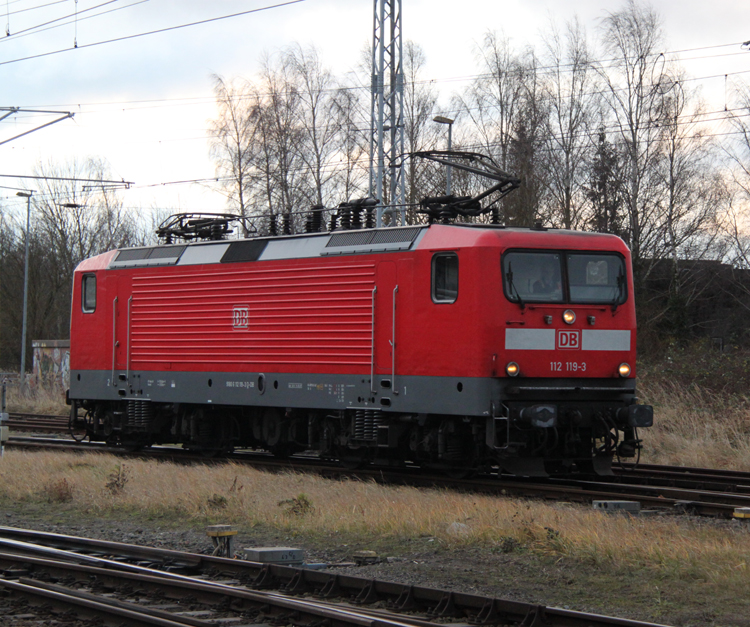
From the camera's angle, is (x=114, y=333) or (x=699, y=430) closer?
(x=114, y=333)

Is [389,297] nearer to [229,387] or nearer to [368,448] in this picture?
[368,448]

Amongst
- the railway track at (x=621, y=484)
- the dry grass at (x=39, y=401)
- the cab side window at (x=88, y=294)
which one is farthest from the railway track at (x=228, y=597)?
the dry grass at (x=39, y=401)

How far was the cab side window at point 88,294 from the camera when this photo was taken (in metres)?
17.9

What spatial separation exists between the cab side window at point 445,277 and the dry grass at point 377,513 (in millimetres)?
2440

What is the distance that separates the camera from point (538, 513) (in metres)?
9.76

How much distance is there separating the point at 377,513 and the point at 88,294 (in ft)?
32.2

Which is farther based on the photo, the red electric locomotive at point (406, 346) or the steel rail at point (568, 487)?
the red electric locomotive at point (406, 346)

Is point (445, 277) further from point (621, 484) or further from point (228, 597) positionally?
point (228, 597)

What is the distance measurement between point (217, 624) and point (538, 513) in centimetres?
447

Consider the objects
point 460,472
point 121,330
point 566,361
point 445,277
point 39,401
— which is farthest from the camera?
point 39,401

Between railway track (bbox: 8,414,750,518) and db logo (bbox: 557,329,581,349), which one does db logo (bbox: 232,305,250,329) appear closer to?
railway track (bbox: 8,414,750,518)

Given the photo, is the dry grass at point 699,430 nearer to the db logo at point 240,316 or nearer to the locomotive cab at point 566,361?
the locomotive cab at point 566,361

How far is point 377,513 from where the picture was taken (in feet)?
32.9

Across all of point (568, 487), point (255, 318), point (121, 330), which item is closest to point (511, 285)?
point (568, 487)
